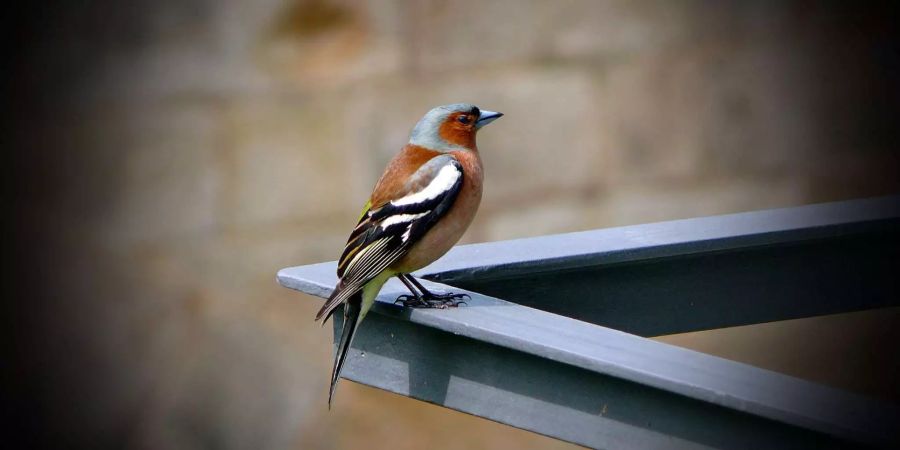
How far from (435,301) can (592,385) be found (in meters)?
0.58

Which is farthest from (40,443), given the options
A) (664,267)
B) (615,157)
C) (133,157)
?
(664,267)

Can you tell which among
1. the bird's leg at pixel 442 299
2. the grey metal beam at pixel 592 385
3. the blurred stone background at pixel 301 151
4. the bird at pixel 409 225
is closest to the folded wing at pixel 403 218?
the bird at pixel 409 225

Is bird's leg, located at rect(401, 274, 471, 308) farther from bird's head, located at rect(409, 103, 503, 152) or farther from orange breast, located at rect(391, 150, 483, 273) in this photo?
bird's head, located at rect(409, 103, 503, 152)

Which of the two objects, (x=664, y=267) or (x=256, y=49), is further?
(x=256, y=49)

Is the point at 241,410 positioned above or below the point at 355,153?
below

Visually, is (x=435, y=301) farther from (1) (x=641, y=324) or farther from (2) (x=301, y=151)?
(2) (x=301, y=151)

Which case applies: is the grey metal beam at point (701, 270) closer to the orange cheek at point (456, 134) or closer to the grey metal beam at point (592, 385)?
the grey metal beam at point (592, 385)

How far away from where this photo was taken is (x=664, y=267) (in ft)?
8.55

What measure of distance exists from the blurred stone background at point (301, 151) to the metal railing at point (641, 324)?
5.41 ft

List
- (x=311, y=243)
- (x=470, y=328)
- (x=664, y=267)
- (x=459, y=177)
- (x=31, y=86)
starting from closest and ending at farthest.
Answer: (x=470, y=328) → (x=664, y=267) → (x=459, y=177) → (x=31, y=86) → (x=311, y=243)

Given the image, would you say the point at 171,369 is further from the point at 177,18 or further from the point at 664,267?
the point at 664,267

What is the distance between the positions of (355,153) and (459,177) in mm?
1615

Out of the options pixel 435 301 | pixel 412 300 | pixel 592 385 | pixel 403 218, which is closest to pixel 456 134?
pixel 403 218

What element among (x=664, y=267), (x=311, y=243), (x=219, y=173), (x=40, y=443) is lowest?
(x=40, y=443)
